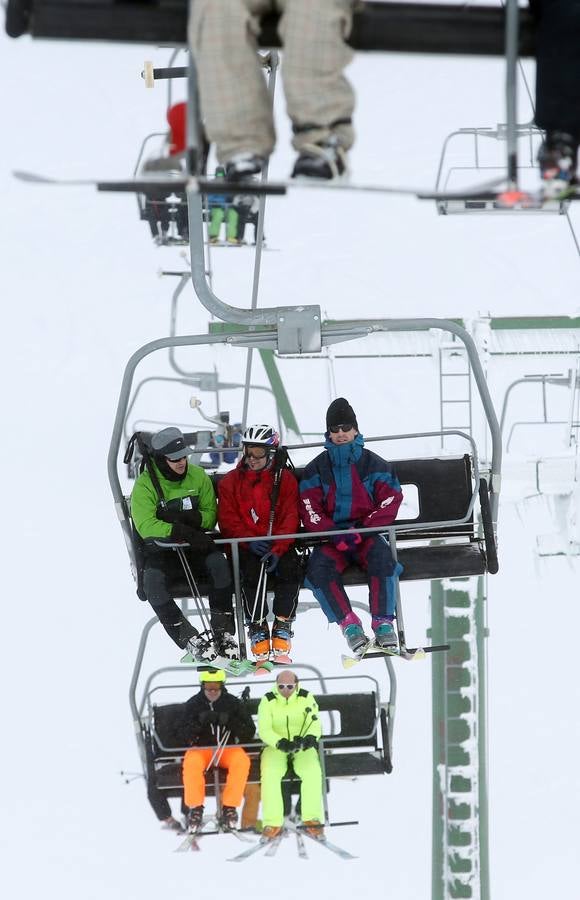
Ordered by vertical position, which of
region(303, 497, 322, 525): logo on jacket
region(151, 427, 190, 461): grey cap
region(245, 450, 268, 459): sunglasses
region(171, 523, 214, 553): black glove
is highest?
region(151, 427, 190, 461): grey cap

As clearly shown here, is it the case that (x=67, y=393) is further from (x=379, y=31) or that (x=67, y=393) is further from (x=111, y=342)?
(x=379, y=31)

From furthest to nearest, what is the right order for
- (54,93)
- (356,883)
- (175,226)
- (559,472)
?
(54,93), (356,883), (175,226), (559,472)

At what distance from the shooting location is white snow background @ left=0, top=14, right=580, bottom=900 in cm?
2566

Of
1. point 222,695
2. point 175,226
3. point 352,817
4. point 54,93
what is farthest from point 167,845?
point 54,93

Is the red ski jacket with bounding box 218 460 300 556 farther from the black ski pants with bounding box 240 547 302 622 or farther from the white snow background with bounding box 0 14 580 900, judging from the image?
the white snow background with bounding box 0 14 580 900

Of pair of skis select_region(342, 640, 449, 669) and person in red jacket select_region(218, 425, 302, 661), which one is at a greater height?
person in red jacket select_region(218, 425, 302, 661)

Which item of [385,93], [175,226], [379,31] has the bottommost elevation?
A: [379,31]

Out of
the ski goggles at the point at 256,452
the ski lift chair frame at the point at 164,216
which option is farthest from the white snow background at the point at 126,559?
the ski goggles at the point at 256,452

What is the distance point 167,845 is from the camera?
2562 cm

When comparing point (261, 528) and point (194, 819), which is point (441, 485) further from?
point (194, 819)

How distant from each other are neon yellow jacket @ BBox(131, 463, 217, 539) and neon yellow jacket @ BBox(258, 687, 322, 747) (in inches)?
100

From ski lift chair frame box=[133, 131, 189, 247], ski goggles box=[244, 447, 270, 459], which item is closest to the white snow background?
ski lift chair frame box=[133, 131, 189, 247]

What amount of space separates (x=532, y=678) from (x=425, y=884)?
4.60m

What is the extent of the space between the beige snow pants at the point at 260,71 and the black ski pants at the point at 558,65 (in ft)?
1.83
